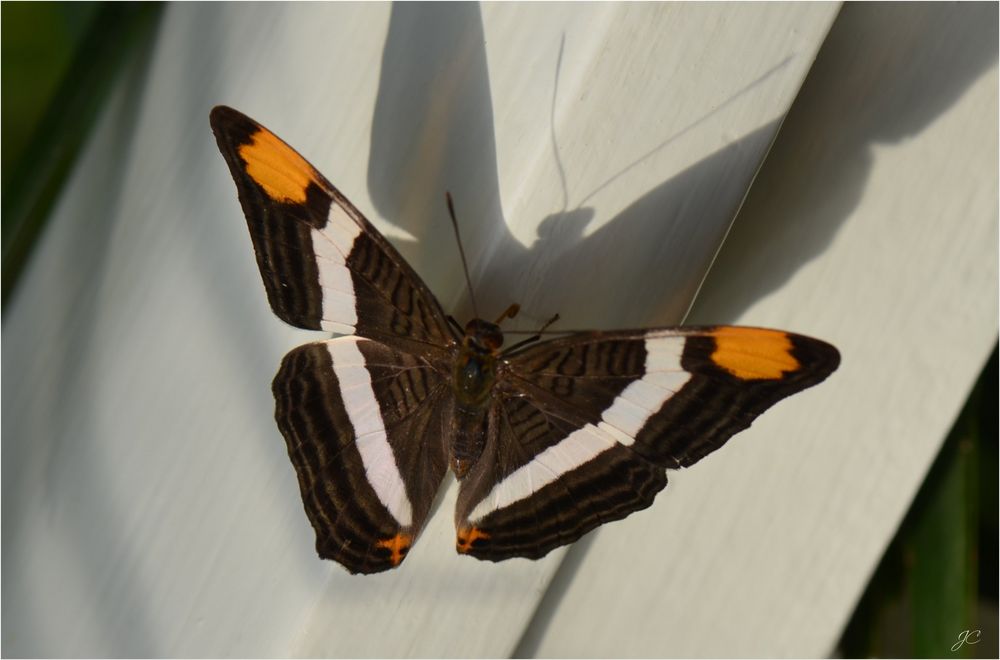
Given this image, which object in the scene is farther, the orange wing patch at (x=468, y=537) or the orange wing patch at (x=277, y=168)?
the orange wing patch at (x=468, y=537)

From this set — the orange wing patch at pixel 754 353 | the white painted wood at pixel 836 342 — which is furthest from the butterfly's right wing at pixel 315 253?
the white painted wood at pixel 836 342

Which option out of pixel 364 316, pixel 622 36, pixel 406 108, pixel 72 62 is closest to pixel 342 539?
pixel 364 316

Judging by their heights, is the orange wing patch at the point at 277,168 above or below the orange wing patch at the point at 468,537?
above

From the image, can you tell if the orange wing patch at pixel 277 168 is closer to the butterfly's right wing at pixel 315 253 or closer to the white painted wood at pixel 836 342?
the butterfly's right wing at pixel 315 253

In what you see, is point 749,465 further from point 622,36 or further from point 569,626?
point 622,36

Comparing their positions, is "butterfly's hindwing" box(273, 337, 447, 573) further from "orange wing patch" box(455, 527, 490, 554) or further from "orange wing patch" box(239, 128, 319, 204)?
"orange wing patch" box(239, 128, 319, 204)

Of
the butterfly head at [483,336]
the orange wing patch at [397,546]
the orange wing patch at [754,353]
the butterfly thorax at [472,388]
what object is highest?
the orange wing patch at [754,353]
